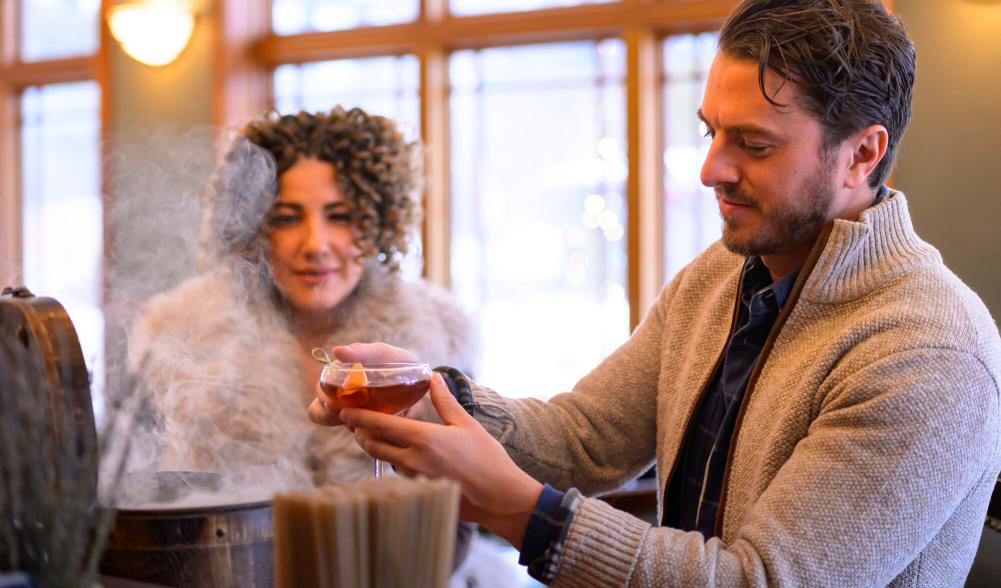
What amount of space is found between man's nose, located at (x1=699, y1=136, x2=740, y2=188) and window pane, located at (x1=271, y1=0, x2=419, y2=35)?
4.17 meters

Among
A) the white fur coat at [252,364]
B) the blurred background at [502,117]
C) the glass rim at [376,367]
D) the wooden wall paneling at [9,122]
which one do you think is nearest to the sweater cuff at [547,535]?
the glass rim at [376,367]

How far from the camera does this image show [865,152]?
1.57 m

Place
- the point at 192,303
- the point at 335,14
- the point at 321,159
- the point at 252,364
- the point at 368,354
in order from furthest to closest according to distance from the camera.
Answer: the point at 335,14 < the point at 321,159 < the point at 192,303 < the point at 252,364 < the point at 368,354

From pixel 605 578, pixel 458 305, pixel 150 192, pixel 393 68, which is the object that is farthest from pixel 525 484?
pixel 393 68

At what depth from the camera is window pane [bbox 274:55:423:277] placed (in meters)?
5.61

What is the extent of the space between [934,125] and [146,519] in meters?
2.23

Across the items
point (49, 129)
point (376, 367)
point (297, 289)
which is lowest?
point (376, 367)

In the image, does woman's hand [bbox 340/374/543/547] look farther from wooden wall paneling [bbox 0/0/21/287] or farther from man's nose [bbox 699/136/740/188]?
wooden wall paneling [bbox 0/0/21/287]

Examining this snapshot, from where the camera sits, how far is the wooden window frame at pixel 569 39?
4910mm

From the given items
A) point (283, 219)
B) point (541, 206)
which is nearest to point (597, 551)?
point (283, 219)

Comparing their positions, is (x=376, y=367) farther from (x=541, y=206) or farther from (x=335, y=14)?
(x=335, y=14)

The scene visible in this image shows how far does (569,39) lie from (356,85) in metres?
1.29

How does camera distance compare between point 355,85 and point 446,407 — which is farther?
point 355,85

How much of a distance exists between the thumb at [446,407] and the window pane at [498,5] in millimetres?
4027
